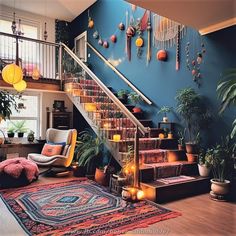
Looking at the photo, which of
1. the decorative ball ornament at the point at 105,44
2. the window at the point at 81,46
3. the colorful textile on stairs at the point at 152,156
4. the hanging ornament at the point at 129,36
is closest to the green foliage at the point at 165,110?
the colorful textile on stairs at the point at 152,156

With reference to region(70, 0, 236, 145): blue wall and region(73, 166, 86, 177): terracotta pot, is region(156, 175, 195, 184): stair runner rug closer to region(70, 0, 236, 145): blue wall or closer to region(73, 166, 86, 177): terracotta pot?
region(70, 0, 236, 145): blue wall

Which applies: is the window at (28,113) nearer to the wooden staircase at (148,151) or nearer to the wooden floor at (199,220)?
the wooden staircase at (148,151)

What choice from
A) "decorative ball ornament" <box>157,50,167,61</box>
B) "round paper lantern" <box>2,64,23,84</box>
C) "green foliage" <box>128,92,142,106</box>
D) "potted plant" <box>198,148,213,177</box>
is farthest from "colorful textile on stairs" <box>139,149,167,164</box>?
"round paper lantern" <box>2,64,23,84</box>

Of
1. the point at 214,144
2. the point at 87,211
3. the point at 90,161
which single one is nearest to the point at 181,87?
the point at 214,144

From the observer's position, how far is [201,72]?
425 cm

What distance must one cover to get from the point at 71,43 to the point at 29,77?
3.33 meters

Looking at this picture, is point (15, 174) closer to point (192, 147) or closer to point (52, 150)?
point (52, 150)

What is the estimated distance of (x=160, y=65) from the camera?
5051 mm

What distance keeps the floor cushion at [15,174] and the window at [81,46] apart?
445 cm

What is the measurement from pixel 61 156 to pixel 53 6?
4.89 meters

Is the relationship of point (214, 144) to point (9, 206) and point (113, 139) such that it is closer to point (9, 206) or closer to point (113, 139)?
point (113, 139)

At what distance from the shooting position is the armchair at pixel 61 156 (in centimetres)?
481

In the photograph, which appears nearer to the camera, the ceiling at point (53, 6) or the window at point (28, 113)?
the window at point (28, 113)

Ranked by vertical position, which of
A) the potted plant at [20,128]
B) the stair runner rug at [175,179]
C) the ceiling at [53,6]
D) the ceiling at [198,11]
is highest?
the ceiling at [53,6]
